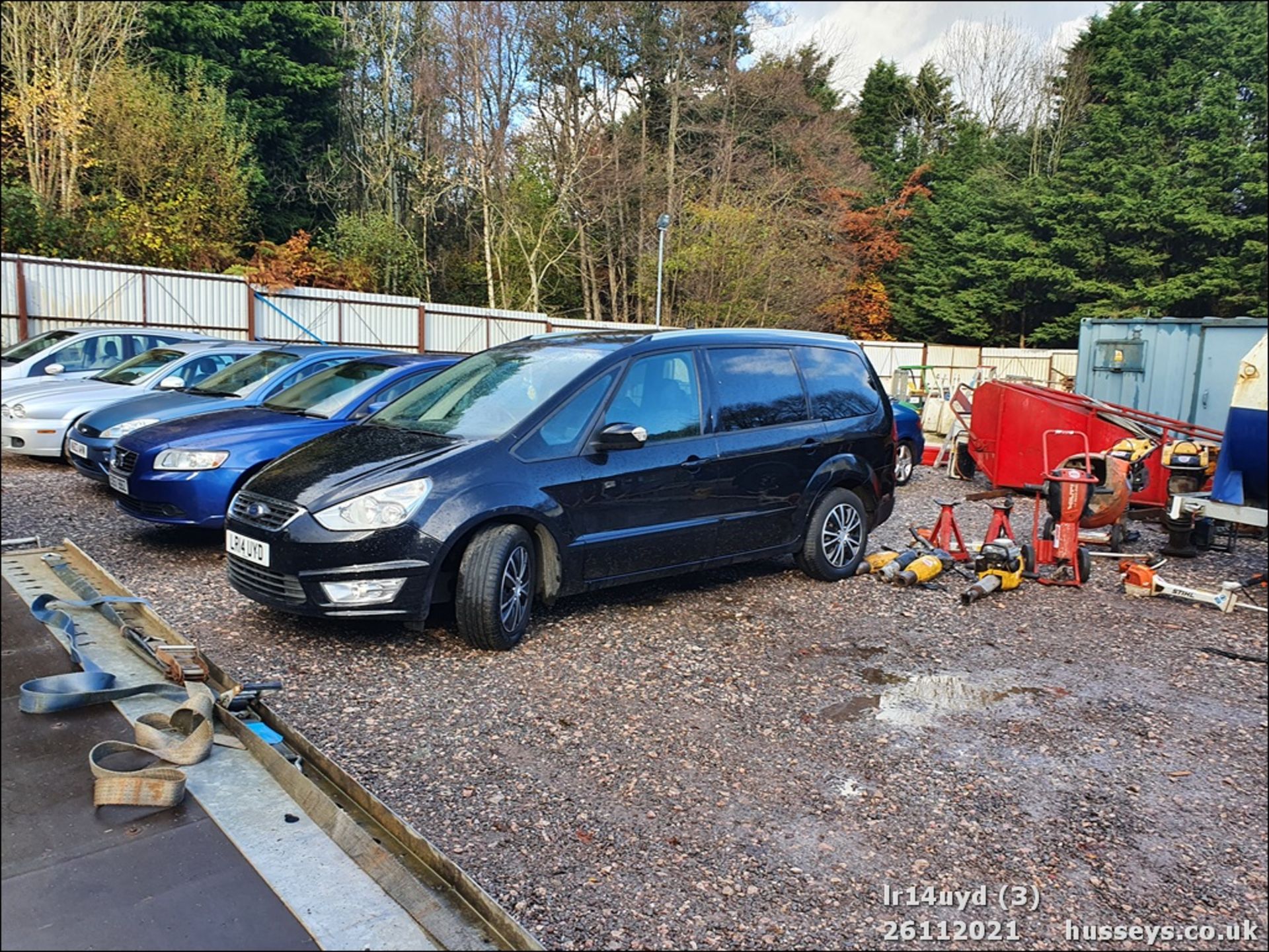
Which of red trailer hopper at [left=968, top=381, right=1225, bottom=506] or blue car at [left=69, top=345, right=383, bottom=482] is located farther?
red trailer hopper at [left=968, top=381, right=1225, bottom=506]

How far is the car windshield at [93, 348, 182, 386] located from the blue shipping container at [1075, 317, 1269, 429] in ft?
45.9

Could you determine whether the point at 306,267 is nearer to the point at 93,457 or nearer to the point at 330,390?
the point at 93,457

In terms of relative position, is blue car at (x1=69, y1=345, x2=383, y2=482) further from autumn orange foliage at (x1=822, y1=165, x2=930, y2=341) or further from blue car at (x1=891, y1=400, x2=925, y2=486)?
autumn orange foliage at (x1=822, y1=165, x2=930, y2=341)

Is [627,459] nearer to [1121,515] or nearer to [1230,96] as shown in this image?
[1121,515]

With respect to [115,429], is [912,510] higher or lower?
lower

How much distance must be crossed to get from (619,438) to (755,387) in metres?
1.39

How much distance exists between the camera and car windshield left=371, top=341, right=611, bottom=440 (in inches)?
202

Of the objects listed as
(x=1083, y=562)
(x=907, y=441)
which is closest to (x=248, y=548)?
(x=1083, y=562)

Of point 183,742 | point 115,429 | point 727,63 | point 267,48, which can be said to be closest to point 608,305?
point 727,63

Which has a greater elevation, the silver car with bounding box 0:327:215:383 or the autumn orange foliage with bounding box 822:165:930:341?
the autumn orange foliage with bounding box 822:165:930:341

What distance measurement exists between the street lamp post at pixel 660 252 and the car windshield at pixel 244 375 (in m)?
14.0

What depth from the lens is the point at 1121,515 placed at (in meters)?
7.79

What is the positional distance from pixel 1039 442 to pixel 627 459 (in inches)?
267

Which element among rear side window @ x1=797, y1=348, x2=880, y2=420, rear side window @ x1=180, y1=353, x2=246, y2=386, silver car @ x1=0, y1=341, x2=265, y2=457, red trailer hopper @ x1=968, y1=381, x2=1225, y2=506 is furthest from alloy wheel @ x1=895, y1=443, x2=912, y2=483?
rear side window @ x1=180, y1=353, x2=246, y2=386
